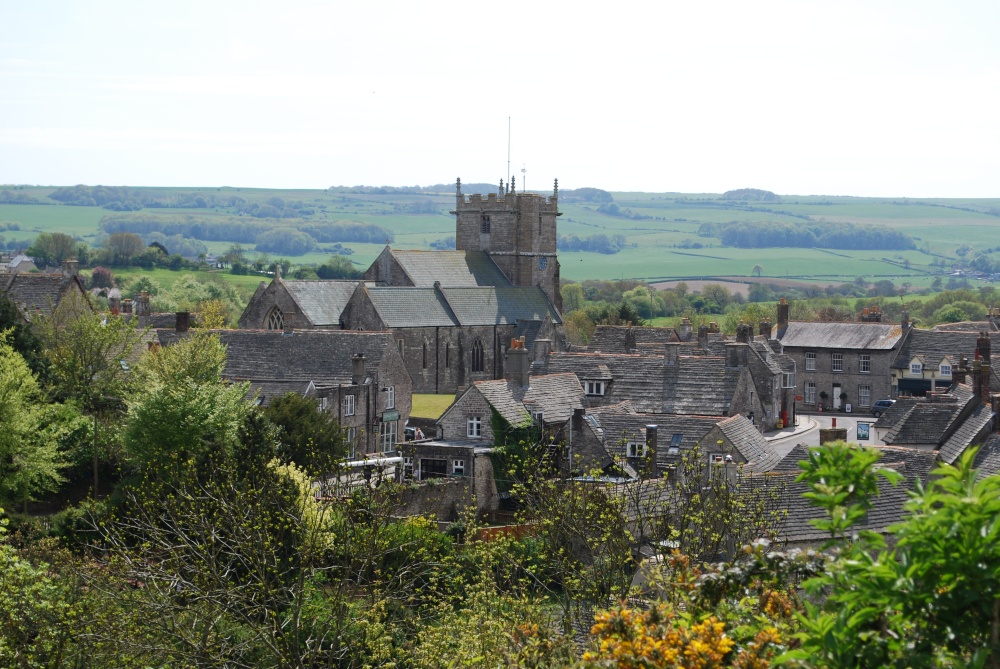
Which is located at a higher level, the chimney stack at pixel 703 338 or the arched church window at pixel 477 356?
the chimney stack at pixel 703 338

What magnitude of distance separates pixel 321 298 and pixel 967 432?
4844 centimetres

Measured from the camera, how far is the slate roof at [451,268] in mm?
94375

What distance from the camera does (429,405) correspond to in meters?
74.0

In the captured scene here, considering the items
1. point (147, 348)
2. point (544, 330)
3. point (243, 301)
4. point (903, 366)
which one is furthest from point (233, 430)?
point (243, 301)

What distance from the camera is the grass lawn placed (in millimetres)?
69562

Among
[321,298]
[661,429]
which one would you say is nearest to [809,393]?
[321,298]

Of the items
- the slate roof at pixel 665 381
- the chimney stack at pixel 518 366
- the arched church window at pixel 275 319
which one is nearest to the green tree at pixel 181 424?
the chimney stack at pixel 518 366

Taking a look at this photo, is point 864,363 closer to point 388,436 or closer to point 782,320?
point 782,320

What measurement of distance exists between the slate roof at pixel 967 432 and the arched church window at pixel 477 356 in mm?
47646

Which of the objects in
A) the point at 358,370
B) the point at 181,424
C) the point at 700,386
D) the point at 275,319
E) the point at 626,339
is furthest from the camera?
the point at 275,319

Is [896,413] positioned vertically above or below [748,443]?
below

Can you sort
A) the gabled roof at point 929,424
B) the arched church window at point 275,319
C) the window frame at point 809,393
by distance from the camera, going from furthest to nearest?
the window frame at point 809,393, the arched church window at point 275,319, the gabled roof at point 929,424

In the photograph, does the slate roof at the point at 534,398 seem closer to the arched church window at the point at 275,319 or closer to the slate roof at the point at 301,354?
the slate roof at the point at 301,354

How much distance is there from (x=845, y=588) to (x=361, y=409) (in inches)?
1856
